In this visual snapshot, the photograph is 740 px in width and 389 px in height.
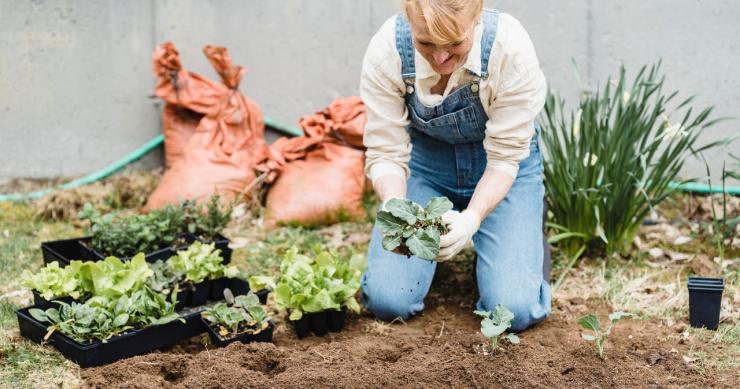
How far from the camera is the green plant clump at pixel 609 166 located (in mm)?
2932

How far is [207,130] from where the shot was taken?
153 inches

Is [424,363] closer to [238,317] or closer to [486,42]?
[238,317]

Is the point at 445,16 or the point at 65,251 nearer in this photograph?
the point at 445,16

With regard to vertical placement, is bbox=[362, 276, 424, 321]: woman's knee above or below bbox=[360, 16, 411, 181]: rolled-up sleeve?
below

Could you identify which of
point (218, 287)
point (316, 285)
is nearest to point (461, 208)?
point (316, 285)

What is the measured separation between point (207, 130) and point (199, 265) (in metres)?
1.35

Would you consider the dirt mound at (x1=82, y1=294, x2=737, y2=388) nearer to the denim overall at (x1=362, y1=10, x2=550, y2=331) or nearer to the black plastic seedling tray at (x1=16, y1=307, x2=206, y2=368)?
the black plastic seedling tray at (x1=16, y1=307, x2=206, y2=368)

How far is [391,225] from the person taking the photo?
2246mm

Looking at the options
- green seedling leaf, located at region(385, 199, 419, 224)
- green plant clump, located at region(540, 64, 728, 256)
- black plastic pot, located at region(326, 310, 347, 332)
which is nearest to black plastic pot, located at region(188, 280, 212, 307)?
black plastic pot, located at region(326, 310, 347, 332)

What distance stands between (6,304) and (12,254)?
0.61m

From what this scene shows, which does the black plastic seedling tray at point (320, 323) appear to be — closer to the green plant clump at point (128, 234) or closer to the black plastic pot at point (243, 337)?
the black plastic pot at point (243, 337)

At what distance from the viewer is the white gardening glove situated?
7.50 ft

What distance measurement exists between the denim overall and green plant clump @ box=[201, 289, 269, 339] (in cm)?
43

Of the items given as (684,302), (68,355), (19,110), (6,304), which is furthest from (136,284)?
(19,110)
